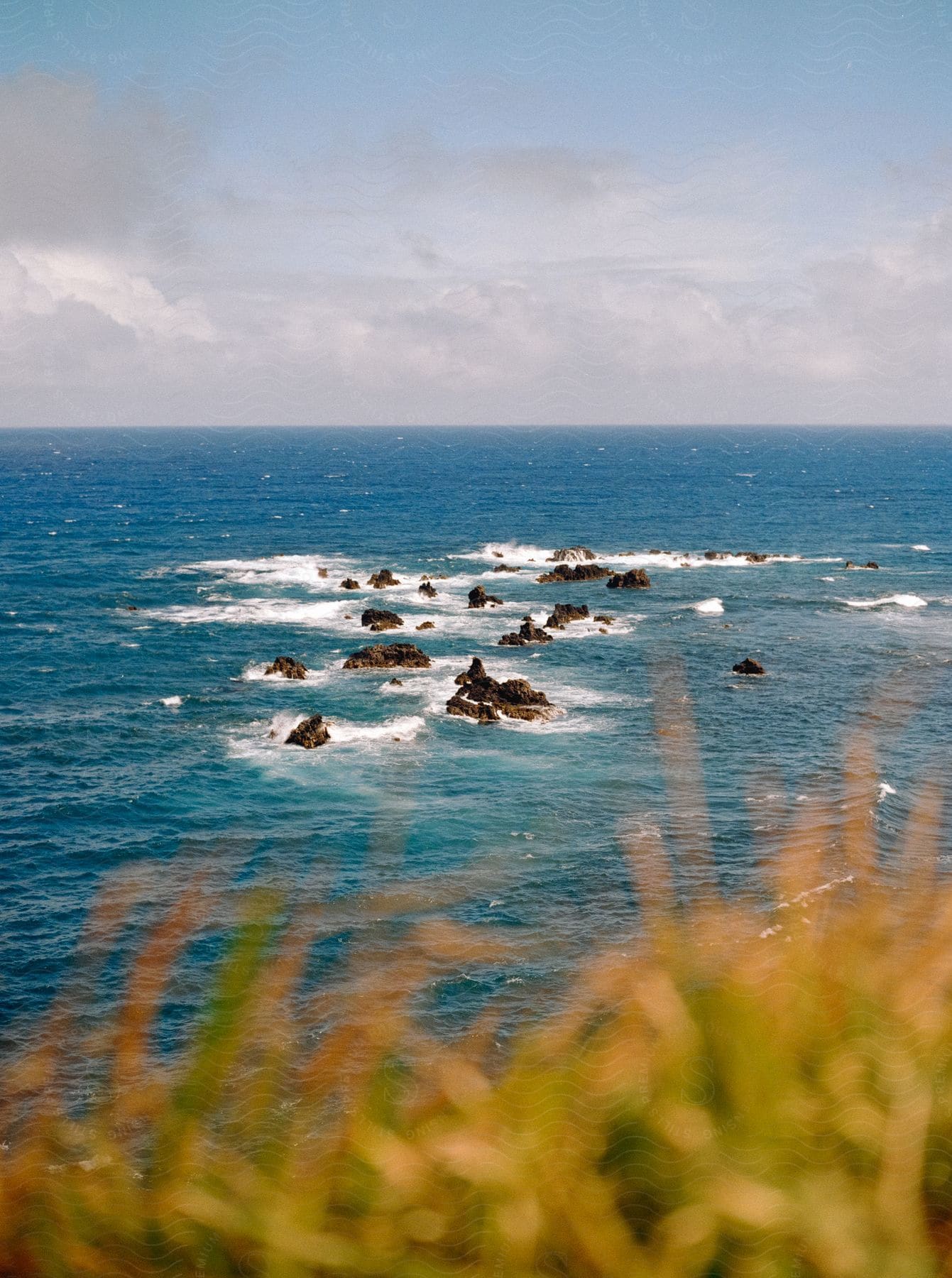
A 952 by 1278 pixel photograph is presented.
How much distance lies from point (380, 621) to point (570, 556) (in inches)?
1242

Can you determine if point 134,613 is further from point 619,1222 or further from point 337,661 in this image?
point 619,1222

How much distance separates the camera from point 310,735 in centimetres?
4488

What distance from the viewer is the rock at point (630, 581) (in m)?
81.2

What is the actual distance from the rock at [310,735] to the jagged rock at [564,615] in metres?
24.8

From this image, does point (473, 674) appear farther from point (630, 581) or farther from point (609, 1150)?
point (609, 1150)

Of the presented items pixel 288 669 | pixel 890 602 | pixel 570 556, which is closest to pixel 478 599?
pixel 288 669

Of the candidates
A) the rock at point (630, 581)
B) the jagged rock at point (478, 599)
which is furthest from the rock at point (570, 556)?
the jagged rock at point (478, 599)

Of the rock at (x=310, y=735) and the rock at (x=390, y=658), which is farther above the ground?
the rock at (x=390, y=658)

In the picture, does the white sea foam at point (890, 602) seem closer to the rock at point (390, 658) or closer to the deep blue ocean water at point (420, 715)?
the deep blue ocean water at point (420, 715)

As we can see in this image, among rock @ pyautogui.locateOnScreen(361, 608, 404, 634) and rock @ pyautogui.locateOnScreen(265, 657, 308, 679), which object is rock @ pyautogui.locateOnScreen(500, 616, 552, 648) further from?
rock @ pyautogui.locateOnScreen(265, 657, 308, 679)

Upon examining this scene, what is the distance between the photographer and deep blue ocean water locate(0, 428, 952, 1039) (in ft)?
110

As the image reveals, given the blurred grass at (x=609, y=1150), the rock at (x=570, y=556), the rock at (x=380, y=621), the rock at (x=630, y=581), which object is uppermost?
the blurred grass at (x=609, y=1150)

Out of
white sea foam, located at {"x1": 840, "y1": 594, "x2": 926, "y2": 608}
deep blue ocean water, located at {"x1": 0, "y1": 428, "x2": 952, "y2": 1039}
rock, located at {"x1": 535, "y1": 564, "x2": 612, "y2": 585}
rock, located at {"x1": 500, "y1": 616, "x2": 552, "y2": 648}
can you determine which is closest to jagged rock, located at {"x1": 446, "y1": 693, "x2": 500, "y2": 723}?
deep blue ocean water, located at {"x1": 0, "y1": 428, "x2": 952, "y2": 1039}

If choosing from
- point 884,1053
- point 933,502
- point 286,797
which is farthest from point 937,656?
point 933,502
